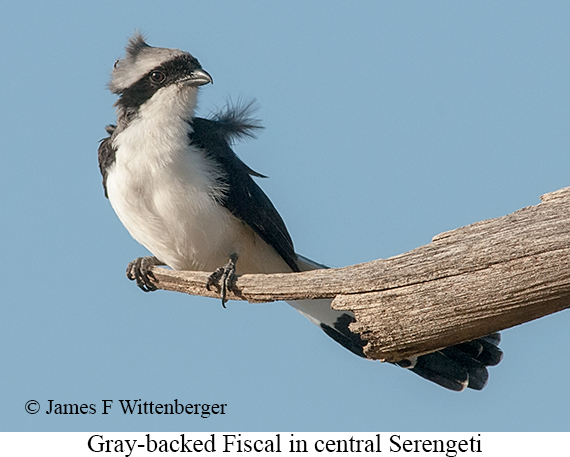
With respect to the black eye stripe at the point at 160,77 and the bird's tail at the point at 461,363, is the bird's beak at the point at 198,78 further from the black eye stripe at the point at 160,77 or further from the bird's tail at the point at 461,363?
the bird's tail at the point at 461,363

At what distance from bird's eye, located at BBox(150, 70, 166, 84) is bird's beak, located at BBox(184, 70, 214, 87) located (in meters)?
0.24

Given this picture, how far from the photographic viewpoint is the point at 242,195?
729 cm

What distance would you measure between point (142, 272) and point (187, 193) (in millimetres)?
1175

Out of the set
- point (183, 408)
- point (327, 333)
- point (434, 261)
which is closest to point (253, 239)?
point (327, 333)

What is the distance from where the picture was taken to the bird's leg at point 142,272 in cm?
754

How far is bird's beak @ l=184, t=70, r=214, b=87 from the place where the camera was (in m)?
6.98

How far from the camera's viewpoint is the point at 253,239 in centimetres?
753

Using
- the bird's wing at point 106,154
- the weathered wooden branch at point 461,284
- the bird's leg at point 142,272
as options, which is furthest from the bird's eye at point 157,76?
the weathered wooden branch at point 461,284

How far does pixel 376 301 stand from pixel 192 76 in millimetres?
2956

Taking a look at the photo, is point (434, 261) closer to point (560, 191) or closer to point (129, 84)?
point (560, 191)

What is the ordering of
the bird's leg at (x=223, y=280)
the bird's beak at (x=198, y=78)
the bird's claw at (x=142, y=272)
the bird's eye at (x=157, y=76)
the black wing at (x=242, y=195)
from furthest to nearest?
the bird's claw at (x=142, y=272)
the black wing at (x=242, y=195)
the bird's eye at (x=157, y=76)
the bird's beak at (x=198, y=78)
the bird's leg at (x=223, y=280)

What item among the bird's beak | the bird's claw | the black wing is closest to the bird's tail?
the black wing

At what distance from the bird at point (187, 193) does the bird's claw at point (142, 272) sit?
0.04 feet

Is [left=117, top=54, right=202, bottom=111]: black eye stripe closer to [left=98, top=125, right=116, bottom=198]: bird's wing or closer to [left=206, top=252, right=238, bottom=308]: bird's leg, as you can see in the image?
[left=98, top=125, right=116, bottom=198]: bird's wing
